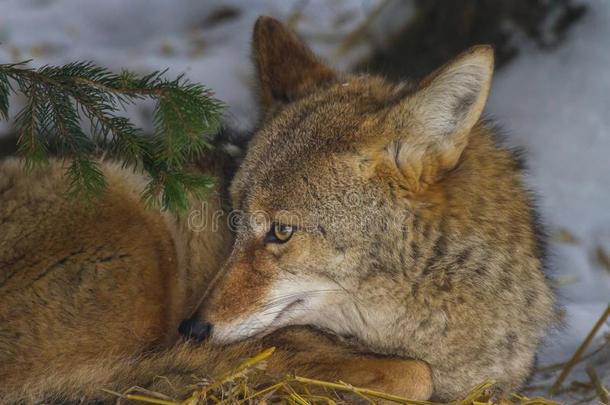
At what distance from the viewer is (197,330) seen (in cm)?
332

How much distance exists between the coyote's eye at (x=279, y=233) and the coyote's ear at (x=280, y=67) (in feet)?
2.77

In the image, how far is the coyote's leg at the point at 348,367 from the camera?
3348 mm

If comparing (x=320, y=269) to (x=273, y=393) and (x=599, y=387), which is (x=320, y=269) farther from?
(x=599, y=387)

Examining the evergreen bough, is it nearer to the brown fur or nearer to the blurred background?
the brown fur

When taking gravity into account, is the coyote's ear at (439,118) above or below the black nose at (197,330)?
above

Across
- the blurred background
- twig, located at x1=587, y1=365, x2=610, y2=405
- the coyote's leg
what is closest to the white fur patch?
the coyote's leg

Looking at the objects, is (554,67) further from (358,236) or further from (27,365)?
(27,365)

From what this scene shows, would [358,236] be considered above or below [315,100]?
below

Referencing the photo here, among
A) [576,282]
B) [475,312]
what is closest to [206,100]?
[475,312]

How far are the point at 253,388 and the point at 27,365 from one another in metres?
0.93

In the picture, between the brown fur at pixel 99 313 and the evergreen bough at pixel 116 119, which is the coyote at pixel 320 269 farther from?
the evergreen bough at pixel 116 119

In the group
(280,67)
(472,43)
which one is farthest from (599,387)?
(472,43)

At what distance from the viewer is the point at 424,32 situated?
6.26 m

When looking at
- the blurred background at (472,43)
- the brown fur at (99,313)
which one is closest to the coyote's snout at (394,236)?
the brown fur at (99,313)
